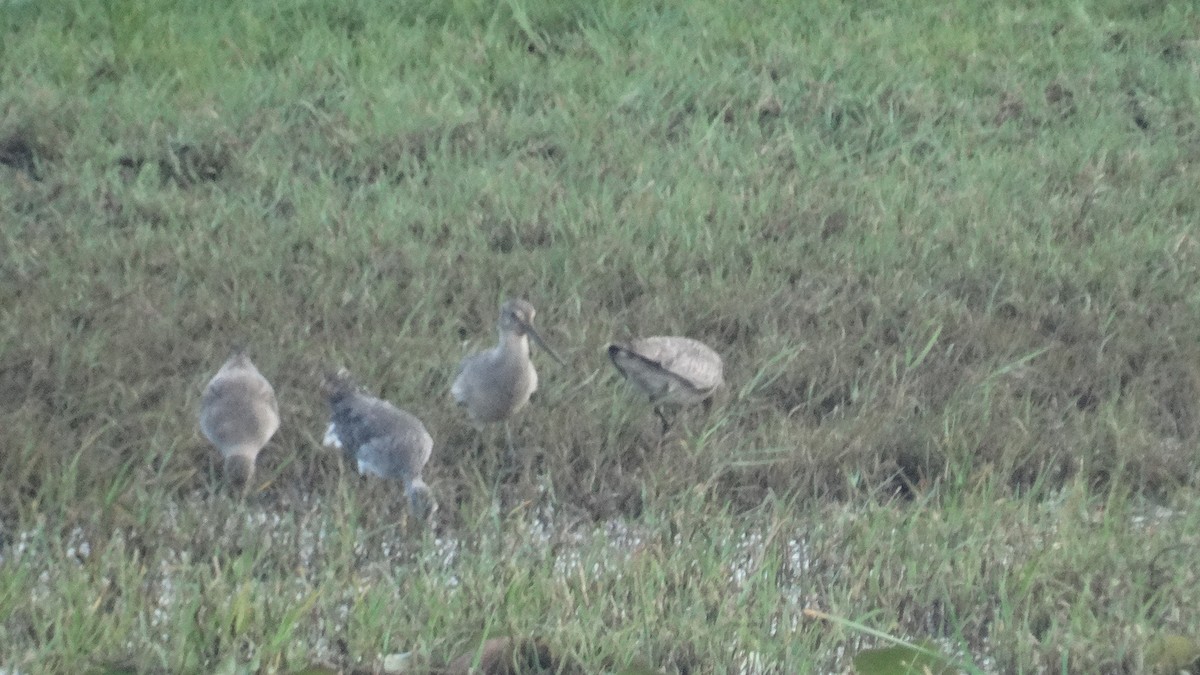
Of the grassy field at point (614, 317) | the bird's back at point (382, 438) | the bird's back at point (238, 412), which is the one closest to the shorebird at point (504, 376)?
the grassy field at point (614, 317)

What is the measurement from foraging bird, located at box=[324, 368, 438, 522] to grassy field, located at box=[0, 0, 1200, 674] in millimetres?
83

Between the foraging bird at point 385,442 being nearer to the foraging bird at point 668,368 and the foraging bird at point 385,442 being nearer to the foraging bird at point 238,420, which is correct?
the foraging bird at point 238,420

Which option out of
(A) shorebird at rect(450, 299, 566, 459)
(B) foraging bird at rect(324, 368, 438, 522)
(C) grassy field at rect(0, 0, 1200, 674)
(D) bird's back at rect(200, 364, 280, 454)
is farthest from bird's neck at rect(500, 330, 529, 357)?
(D) bird's back at rect(200, 364, 280, 454)

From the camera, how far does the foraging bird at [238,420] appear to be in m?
3.92

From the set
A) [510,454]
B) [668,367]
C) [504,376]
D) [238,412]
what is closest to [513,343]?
[504,376]

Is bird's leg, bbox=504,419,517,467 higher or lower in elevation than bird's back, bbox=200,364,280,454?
lower

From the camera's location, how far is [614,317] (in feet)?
16.6

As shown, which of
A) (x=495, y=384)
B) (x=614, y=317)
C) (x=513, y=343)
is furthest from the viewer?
(x=614, y=317)

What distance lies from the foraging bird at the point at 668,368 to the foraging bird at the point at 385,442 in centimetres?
61

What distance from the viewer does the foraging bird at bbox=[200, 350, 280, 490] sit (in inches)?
154

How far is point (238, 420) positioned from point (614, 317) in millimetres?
1491

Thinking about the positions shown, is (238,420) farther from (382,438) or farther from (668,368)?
(668,368)

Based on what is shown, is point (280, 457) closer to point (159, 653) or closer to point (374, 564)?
point (374, 564)

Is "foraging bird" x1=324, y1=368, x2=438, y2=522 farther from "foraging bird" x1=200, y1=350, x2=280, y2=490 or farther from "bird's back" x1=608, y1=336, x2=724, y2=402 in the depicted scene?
"bird's back" x1=608, y1=336, x2=724, y2=402
